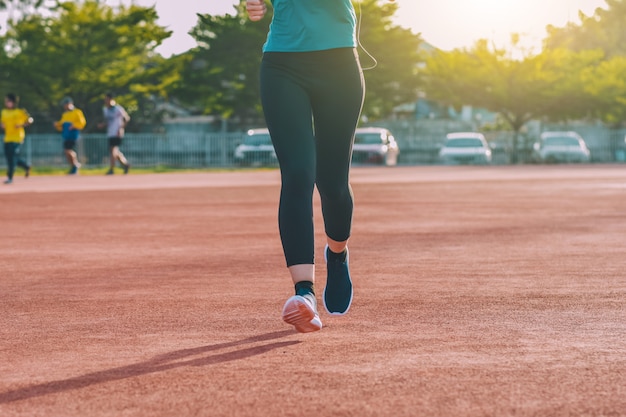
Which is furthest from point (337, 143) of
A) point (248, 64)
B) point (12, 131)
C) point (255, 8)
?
point (248, 64)

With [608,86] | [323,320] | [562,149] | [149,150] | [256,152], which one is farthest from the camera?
[608,86]

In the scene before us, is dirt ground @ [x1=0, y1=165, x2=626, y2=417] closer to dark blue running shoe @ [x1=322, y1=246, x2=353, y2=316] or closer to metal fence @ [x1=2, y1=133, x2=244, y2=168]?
dark blue running shoe @ [x1=322, y1=246, x2=353, y2=316]

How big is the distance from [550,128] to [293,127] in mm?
44862

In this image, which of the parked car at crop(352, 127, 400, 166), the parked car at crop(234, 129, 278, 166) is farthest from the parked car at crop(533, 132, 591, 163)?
the parked car at crop(234, 129, 278, 166)

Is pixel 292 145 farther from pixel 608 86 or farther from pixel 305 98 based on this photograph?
pixel 608 86

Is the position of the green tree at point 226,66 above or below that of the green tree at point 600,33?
below

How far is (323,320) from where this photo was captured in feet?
18.8

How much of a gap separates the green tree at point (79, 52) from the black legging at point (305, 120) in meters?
41.6

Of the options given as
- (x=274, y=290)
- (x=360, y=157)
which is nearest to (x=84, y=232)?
(x=274, y=290)

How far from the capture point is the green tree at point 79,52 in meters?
46.2

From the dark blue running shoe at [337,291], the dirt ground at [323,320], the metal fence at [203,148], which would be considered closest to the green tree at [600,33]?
the metal fence at [203,148]

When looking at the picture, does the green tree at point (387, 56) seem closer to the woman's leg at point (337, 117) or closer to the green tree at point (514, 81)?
the green tree at point (514, 81)

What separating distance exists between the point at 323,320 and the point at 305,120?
0.99 meters

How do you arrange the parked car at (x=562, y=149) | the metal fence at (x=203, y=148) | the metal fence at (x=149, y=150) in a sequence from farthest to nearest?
the parked car at (x=562, y=149) → the metal fence at (x=203, y=148) → the metal fence at (x=149, y=150)
